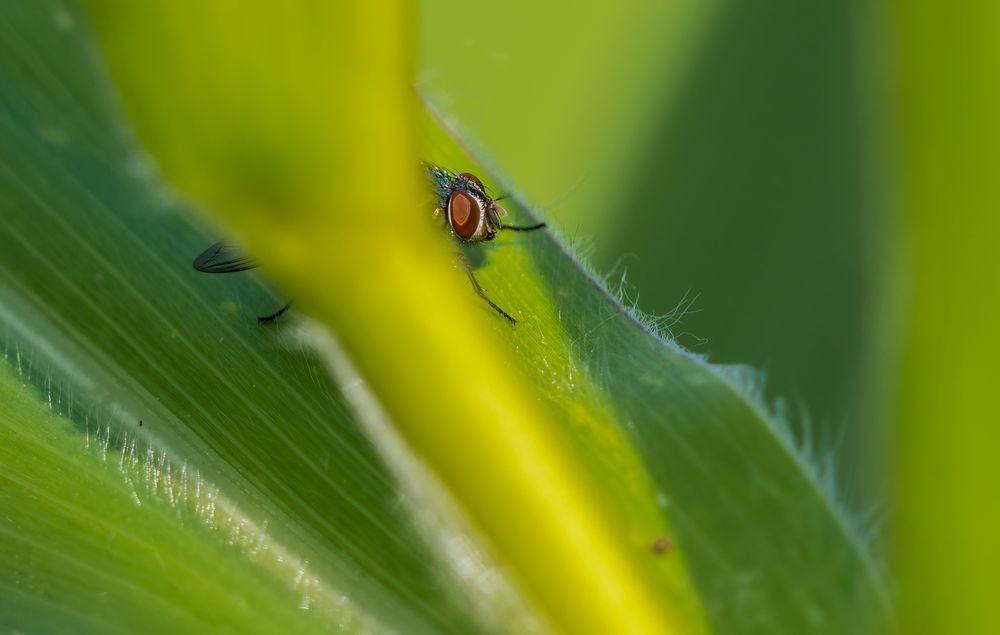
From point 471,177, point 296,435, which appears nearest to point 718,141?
point 471,177

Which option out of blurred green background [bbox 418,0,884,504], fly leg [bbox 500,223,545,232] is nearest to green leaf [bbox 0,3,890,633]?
fly leg [bbox 500,223,545,232]

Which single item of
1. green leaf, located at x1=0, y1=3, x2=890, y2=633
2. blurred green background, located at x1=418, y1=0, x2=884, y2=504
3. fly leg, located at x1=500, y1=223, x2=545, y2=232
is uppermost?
blurred green background, located at x1=418, y1=0, x2=884, y2=504

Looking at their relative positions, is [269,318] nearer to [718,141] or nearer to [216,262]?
[216,262]

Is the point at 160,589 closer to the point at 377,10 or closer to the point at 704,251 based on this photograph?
the point at 377,10

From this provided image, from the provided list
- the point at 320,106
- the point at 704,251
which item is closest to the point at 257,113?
the point at 320,106

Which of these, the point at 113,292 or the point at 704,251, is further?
the point at 704,251

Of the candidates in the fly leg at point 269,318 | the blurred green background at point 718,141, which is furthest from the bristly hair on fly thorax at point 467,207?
the blurred green background at point 718,141

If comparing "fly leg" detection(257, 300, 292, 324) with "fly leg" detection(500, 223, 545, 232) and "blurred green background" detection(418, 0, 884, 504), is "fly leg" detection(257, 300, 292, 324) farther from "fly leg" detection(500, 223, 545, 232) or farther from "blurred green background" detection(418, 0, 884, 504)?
"blurred green background" detection(418, 0, 884, 504)
